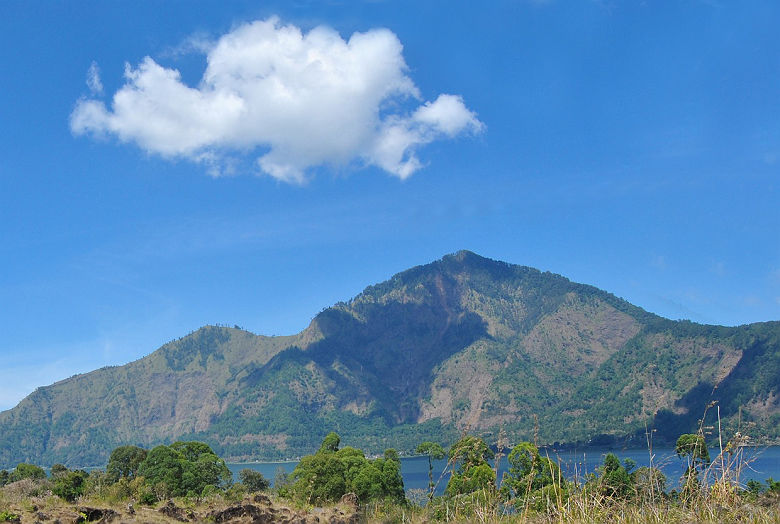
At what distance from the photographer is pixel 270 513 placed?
1727 centimetres

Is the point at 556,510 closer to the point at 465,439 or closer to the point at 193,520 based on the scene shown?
the point at 465,439

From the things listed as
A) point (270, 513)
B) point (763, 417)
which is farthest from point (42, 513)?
point (763, 417)

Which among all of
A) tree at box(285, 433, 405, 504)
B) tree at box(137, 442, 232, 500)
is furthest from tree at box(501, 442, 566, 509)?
Result: tree at box(137, 442, 232, 500)

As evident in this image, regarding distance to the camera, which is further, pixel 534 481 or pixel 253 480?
pixel 253 480

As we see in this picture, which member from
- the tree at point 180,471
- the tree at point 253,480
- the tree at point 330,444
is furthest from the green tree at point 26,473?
the tree at point 330,444

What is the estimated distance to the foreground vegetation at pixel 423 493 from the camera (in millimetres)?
4371

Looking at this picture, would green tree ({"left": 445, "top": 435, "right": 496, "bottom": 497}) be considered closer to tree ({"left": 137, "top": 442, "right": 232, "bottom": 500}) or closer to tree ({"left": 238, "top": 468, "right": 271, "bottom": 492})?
tree ({"left": 137, "top": 442, "right": 232, "bottom": 500})

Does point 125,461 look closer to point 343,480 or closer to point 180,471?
point 180,471

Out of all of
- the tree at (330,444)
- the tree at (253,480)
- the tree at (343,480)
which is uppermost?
the tree at (330,444)

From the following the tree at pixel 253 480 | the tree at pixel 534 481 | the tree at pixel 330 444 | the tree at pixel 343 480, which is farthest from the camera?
the tree at pixel 253 480

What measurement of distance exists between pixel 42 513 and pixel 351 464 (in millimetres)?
28906

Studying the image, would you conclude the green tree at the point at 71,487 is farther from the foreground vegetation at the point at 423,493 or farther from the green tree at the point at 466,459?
the green tree at the point at 466,459

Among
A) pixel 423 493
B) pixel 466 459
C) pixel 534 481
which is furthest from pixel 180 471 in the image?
pixel 466 459

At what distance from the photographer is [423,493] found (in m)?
9.57
